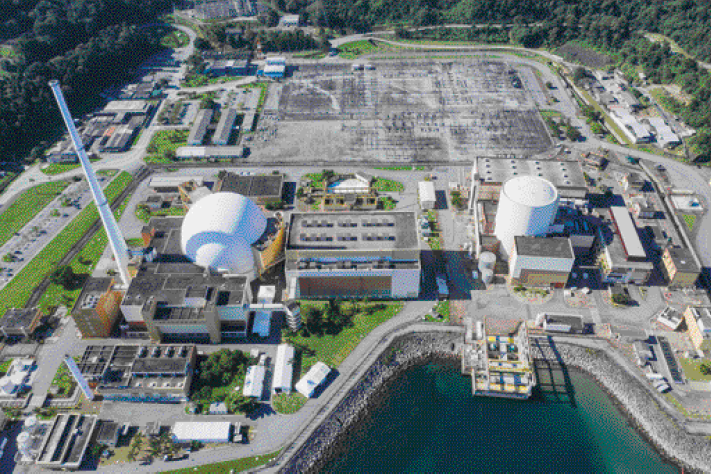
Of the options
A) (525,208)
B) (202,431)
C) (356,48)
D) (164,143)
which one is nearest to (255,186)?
(164,143)

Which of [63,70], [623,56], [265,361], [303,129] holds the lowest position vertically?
[265,361]

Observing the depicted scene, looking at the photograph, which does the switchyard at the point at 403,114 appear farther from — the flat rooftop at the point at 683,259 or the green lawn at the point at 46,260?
the flat rooftop at the point at 683,259

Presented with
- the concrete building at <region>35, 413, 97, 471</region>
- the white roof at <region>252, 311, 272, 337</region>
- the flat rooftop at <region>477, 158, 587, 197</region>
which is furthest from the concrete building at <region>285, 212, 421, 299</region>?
the concrete building at <region>35, 413, 97, 471</region>

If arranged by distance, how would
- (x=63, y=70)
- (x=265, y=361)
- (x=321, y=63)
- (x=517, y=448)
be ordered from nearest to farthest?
1. (x=517, y=448)
2. (x=265, y=361)
3. (x=63, y=70)
4. (x=321, y=63)

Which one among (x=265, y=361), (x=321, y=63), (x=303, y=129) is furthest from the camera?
(x=321, y=63)

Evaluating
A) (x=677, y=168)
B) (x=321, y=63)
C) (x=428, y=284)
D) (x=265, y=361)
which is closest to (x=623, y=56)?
(x=677, y=168)

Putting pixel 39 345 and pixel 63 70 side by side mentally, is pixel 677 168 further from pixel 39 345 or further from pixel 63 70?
pixel 63 70

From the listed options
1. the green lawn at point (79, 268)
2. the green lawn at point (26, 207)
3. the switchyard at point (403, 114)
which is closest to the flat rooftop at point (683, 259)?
the switchyard at point (403, 114)
